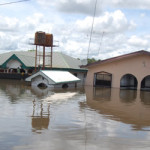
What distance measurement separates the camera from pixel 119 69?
2967 centimetres

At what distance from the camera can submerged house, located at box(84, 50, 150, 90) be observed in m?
28.4

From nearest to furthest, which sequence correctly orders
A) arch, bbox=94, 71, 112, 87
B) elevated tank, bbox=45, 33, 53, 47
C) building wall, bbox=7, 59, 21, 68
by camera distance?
1. arch, bbox=94, 71, 112, 87
2. elevated tank, bbox=45, 33, 53, 47
3. building wall, bbox=7, 59, 21, 68

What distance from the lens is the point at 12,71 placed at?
3659 centimetres

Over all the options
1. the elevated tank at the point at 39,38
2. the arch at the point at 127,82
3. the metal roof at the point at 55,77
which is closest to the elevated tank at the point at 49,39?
the elevated tank at the point at 39,38

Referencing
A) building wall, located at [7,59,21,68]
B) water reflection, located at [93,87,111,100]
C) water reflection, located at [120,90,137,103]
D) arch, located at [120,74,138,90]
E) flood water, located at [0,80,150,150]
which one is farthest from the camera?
building wall, located at [7,59,21,68]

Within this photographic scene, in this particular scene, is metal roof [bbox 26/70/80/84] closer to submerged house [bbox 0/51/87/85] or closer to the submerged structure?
the submerged structure

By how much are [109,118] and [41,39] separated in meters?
23.9

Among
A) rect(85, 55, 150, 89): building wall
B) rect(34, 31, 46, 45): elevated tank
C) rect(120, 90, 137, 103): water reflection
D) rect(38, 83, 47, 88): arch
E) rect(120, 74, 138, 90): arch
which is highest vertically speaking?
rect(34, 31, 46, 45): elevated tank

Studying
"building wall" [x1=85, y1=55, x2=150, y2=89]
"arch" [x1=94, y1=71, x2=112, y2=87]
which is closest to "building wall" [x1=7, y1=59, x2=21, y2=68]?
"building wall" [x1=85, y1=55, x2=150, y2=89]

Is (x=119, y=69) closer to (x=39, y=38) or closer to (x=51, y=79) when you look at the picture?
(x=51, y=79)

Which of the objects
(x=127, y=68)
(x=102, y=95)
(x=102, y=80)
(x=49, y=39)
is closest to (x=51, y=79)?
(x=102, y=95)

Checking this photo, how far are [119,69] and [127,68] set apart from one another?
965mm

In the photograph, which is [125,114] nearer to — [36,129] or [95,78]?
[36,129]

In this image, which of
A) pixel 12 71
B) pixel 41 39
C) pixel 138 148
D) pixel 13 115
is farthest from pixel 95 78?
pixel 138 148
